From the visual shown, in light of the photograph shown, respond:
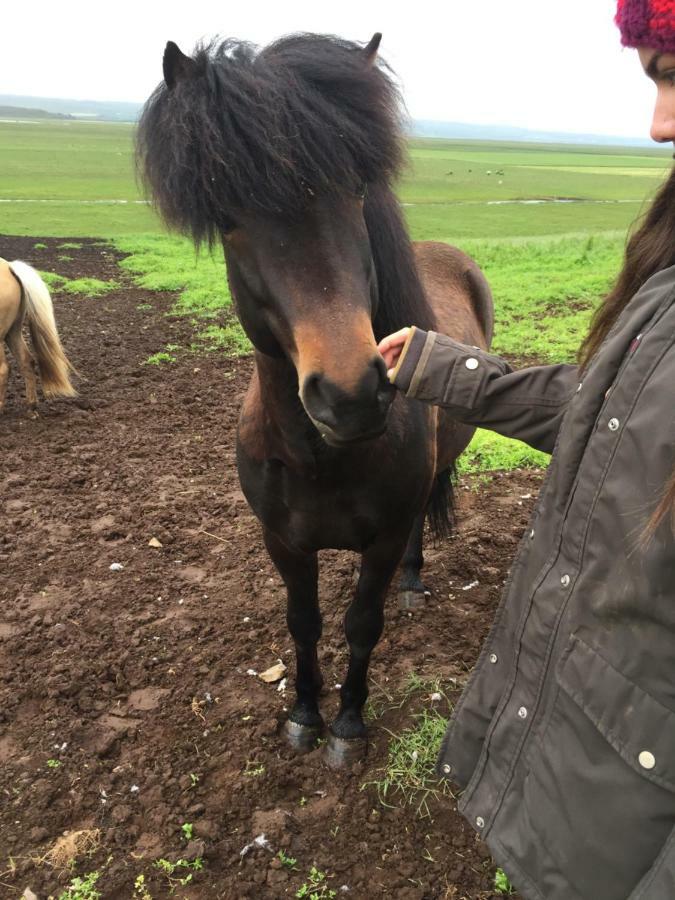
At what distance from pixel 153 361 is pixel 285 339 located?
21.4 feet

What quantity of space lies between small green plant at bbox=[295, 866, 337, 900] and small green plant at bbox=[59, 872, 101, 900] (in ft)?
2.37

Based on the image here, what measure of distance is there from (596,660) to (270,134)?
1.49m

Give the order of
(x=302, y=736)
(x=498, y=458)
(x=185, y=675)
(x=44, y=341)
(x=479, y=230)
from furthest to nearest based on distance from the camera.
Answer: (x=479, y=230)
(x=44, y=341)
(x=498, y=458)
(x=185, y=675)
(x=302, y=736)

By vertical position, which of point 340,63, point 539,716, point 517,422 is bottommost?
point 539,716

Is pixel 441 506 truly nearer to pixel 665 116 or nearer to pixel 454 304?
pixel 454 304

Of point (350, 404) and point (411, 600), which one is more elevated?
point (350, 404)

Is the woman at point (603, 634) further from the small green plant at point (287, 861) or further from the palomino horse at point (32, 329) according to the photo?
the palomino horse at point (32, 329)

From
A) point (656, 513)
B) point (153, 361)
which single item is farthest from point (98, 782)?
point (153, 361)

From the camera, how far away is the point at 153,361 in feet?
26.1

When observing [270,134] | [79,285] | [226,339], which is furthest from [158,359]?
[270,134]

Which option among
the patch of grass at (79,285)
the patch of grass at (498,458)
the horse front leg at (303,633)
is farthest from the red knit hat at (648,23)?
the patch of grass at (79,285)

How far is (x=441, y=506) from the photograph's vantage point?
13.1 ft

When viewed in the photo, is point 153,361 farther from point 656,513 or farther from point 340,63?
point 656,513

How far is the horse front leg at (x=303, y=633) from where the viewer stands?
279 centimetres
